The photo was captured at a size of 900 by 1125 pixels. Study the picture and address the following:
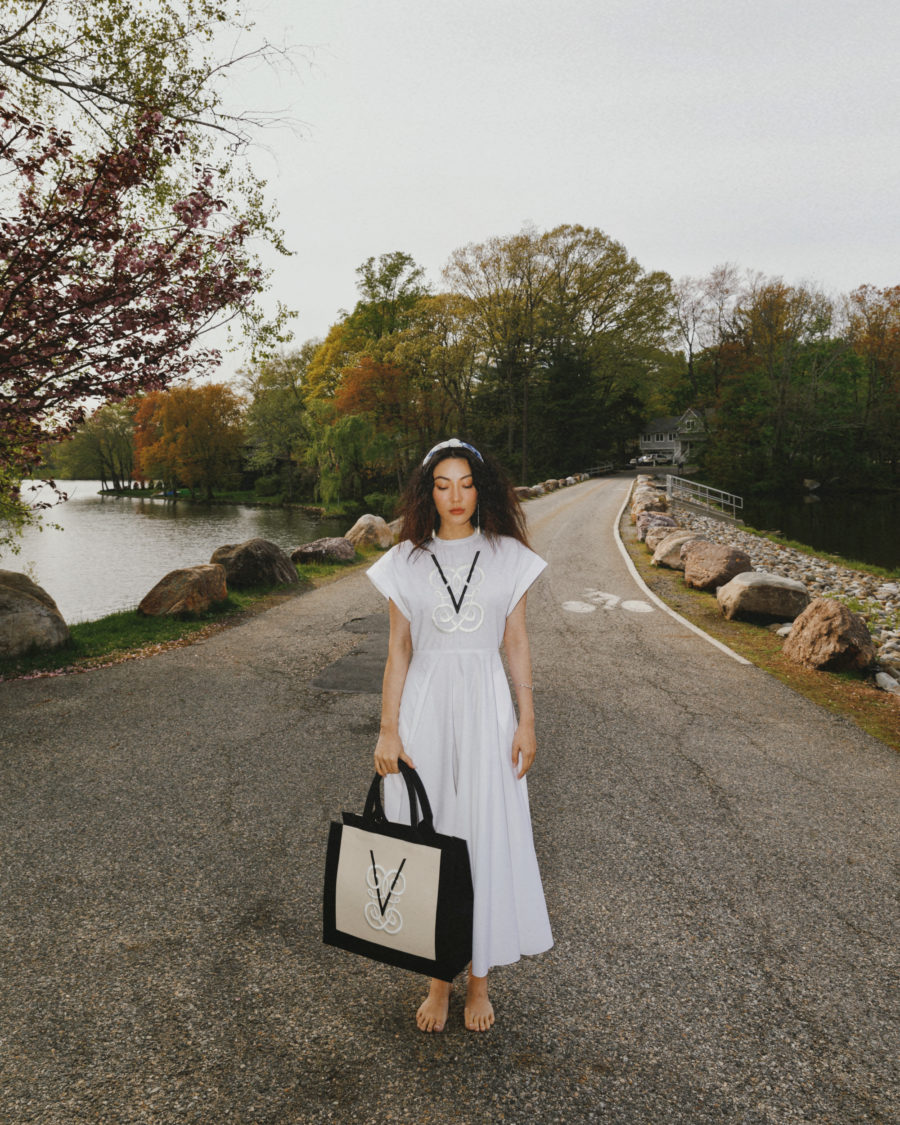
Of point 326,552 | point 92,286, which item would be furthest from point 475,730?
point 326,552

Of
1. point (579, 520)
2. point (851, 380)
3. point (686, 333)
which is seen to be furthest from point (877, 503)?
point (579, 520)

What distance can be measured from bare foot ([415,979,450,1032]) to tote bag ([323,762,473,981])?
0.47 metres

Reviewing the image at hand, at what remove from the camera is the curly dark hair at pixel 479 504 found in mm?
2631

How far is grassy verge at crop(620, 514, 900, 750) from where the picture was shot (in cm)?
604

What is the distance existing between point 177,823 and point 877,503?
4585 cm

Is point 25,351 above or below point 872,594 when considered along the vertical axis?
above

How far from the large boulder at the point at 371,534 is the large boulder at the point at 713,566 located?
8.36 metres

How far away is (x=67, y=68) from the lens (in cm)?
668

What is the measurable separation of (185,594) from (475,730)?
8449 mm

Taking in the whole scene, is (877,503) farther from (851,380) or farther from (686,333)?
(686,333)

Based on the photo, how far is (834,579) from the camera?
1684 cm

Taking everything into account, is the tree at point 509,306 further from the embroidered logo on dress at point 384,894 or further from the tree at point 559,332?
the embroidered logo on dress at point 384,894

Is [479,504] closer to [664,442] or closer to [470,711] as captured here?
[470,711]

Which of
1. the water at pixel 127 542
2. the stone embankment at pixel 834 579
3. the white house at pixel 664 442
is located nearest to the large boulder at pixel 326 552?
the water at pixel 127 542
